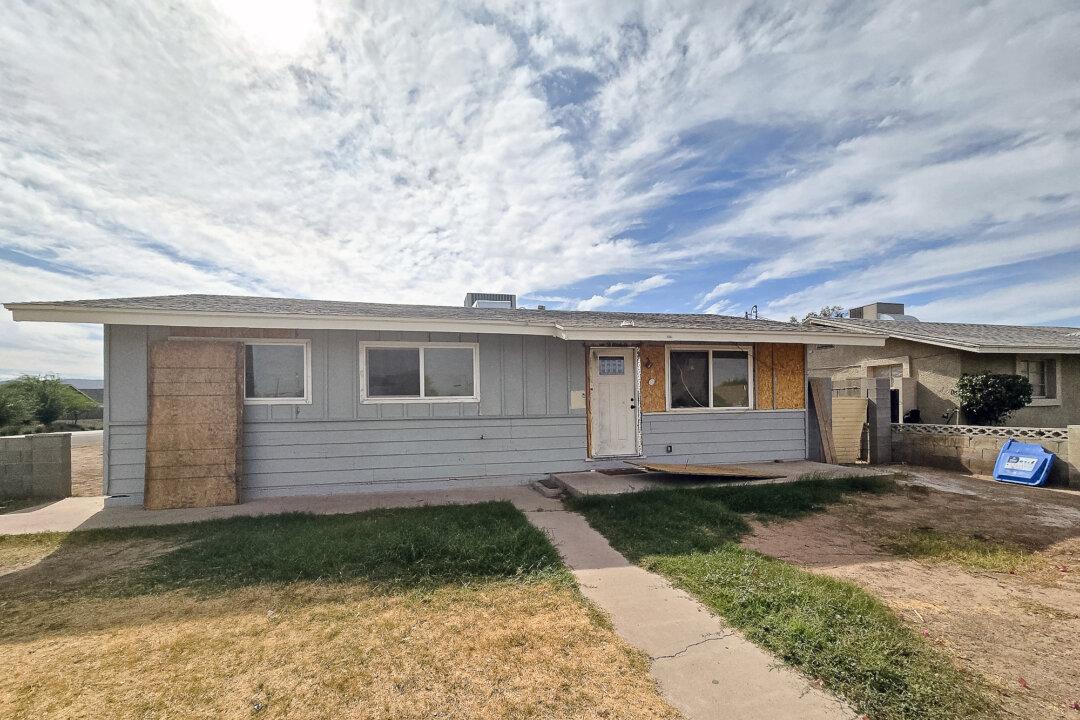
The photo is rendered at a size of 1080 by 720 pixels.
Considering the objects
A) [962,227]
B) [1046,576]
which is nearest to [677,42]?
[1046,576]

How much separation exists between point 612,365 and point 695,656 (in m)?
5.63

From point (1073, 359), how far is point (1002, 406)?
4209 mm

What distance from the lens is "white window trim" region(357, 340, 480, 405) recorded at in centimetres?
696

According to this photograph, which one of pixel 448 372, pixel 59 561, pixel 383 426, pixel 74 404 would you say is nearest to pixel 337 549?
pixel 59 561

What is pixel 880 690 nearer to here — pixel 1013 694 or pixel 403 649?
pixel 1013 694

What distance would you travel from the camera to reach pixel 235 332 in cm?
660

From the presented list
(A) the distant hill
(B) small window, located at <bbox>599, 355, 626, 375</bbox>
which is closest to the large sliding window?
(B) small window, located at <bbox>599, 355, 626, 375</bbox>

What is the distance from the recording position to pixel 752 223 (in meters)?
12.9

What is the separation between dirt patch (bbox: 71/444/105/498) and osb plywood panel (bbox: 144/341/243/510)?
112 cm

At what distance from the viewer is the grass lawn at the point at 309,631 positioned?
7.54 ft

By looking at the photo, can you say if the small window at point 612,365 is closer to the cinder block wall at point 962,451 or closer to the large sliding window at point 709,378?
the large sliding window at point 709,378

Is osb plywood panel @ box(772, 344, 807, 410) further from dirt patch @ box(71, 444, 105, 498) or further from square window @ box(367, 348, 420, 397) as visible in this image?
dirt patch @ box(71, 444, 105, 498)

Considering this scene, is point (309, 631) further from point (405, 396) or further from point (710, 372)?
point (710, 372)

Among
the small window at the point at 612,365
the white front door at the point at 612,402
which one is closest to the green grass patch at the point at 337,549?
the white front door at the point at 612,402
